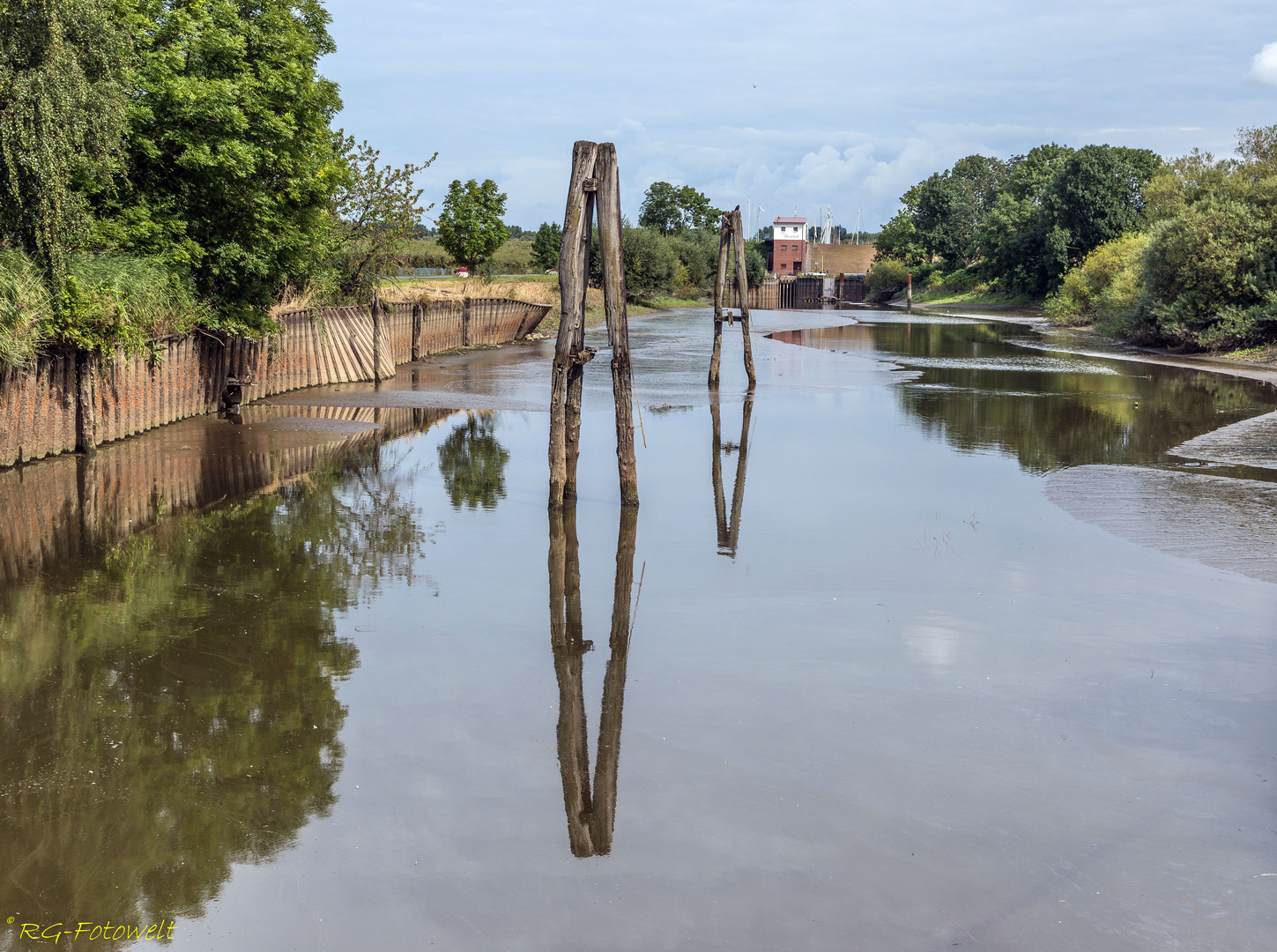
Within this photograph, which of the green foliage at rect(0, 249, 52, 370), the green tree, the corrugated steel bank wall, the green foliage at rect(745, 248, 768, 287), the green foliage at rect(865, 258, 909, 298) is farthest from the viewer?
the green foliage at rect(745, 248, 768, 287)

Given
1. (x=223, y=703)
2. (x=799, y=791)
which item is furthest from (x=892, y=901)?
(x=223, y=703)

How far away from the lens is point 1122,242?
55625 millimetres

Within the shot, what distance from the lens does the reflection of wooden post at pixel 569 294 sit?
1140 cm

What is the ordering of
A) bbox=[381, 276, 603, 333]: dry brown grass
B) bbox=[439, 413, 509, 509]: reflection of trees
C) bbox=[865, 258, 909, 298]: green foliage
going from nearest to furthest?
1. bbox=[439, 413, 509, 509]: reflection of trees
2. bbox=[381, 276, 603, 333]: dry brown grass
3. bbox=[865, 258, 909, 298]: green foliage

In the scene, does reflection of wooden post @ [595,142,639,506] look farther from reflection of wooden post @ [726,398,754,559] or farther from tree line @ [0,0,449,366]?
tree line @ [0,0,449,366]

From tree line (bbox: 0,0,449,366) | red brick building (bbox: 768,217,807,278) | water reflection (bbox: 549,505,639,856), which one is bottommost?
water reflection (bbox: 549,505,639,856)

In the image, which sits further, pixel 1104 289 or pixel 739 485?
pixel 1104 289

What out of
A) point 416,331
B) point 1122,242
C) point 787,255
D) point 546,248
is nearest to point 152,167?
point 416,331

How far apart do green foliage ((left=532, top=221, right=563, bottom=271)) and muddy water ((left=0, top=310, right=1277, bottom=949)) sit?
3097 inches

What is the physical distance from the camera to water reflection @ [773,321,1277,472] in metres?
16.0

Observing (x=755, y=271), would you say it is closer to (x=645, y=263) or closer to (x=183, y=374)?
(x=645, y=263)

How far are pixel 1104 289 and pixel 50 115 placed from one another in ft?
151

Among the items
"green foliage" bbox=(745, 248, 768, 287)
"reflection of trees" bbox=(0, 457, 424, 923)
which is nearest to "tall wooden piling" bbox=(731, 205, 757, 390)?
"reflection of trees" bbox=(0, 457, 424, 923)

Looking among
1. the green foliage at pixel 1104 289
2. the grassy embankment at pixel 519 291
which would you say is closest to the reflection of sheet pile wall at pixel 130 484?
the grassy embankment at pixel 519 291
